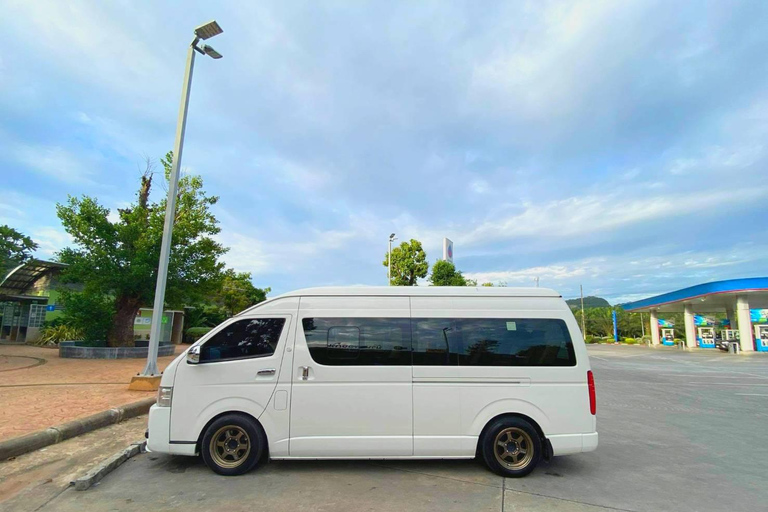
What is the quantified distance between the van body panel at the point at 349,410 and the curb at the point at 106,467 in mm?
2118

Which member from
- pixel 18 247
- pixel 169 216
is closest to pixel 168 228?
pixel 169 216

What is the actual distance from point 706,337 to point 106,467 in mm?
49731

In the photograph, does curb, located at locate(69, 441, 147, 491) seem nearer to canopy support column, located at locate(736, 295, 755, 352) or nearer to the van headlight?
the van headlight

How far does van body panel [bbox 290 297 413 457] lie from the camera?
498cm

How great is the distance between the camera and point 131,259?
1664 centimetres

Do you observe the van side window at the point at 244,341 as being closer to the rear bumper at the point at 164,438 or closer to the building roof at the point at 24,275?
the rear bumper at the point at 164,438

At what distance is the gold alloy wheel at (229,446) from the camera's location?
16.4 feet

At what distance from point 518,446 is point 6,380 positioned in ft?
41.3

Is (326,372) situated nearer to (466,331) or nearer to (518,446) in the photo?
(466,331)

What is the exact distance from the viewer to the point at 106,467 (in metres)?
4.95

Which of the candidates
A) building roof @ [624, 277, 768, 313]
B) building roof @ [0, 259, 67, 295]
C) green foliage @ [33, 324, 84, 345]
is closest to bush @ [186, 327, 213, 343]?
green foliage @ [33, 324, 84, 345]

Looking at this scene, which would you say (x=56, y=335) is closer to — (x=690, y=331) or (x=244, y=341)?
(x=244, y=341)

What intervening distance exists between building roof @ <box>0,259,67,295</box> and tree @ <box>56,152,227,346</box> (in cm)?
787

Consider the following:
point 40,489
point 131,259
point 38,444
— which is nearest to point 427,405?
point 40,489
